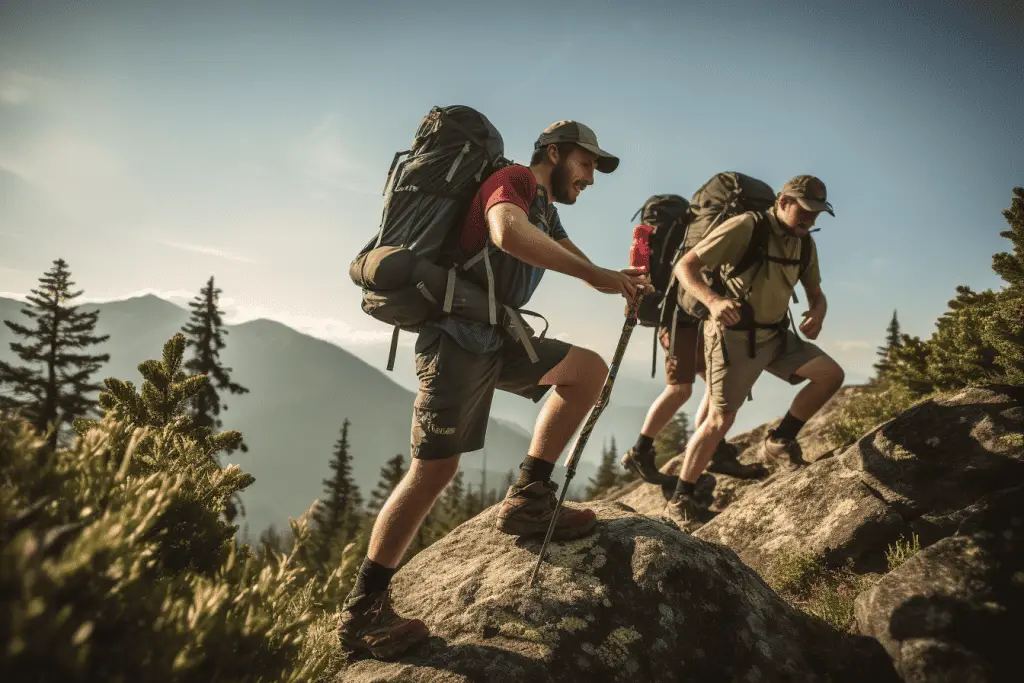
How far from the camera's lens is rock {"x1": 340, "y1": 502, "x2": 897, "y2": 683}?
→ 113 inches

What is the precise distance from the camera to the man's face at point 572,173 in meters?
3.61

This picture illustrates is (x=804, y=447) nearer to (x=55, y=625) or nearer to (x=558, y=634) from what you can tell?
A: (x=558, y=634)

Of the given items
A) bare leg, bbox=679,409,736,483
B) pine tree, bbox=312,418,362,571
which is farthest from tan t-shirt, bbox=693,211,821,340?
pine tree, bbox=312,418,362,571

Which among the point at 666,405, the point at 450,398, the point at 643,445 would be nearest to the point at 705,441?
the point at 666,405

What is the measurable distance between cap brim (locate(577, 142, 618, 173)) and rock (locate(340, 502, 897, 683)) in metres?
2.61

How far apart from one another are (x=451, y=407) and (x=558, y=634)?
145cm

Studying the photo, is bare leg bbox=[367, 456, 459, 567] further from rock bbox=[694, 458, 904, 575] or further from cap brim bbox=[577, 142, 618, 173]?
rock bbox=[694, 458, 904, 575]

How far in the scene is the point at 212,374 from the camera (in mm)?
25328

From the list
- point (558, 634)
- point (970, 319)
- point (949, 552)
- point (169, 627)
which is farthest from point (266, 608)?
point (970, 319)

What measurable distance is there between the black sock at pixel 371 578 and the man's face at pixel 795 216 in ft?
16.4

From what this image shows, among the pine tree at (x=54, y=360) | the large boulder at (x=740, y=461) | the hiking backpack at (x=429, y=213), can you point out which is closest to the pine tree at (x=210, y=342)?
the pine tree at (x=54, y=360)

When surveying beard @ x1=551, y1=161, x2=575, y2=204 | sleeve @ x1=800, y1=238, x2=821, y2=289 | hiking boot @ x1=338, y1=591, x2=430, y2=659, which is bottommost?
hiking boot @ x1=338, y1=591, x2=430, y2=659

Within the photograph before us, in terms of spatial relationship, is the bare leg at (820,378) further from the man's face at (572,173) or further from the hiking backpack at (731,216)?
the man's face at (572,173)

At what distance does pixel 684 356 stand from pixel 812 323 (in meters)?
1.77
